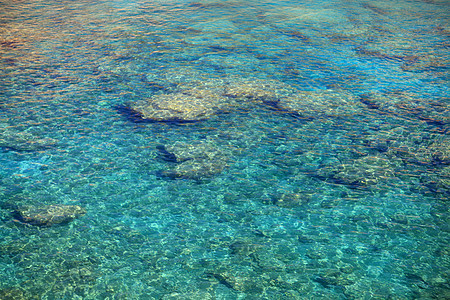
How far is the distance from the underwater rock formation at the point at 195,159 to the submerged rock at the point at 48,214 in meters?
1.19

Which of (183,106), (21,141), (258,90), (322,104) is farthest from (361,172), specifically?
(21,141)

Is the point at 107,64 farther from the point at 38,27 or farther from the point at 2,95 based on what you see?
the point at 38,27

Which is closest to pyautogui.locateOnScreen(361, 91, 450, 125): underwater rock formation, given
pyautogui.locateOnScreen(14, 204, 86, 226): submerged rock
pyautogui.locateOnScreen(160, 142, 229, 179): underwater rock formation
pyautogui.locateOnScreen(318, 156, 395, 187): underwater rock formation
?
pyautogui.locateOnScreen(318, 156, 395, 187): underwater rock formation

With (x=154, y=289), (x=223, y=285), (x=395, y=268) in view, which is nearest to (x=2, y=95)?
(x=154, y=289)

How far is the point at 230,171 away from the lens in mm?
4762

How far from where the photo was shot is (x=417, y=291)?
3236mm

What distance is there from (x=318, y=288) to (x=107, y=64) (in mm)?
6179

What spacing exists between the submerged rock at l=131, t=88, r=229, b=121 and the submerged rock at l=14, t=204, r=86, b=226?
2159 mm

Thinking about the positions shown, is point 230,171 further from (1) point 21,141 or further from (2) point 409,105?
(2) point 409,105

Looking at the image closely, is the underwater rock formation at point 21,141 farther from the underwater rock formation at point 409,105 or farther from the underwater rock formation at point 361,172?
the underwater rock formation at point 409,105

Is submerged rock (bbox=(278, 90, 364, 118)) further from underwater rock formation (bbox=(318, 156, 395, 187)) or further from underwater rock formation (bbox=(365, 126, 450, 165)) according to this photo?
underwater rock formation (bbox=(318, 156, 395, 187))

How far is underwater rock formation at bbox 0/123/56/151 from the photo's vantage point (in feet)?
16.6

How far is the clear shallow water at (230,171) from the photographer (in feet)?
11.1

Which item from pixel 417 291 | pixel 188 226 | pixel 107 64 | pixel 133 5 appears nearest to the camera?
pixel 417 291
